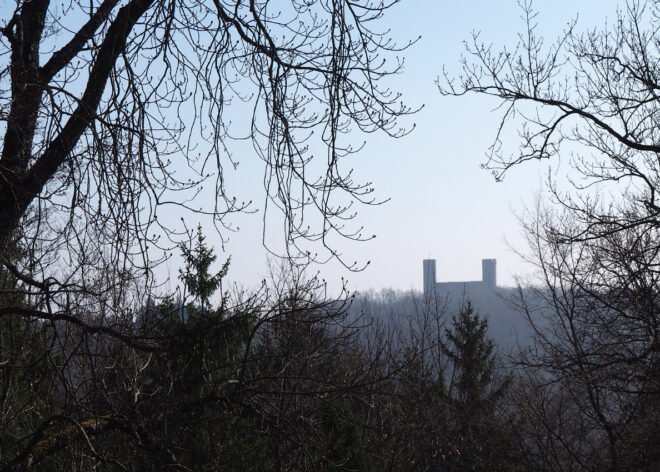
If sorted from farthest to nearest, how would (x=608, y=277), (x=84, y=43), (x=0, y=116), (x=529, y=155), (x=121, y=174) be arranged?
(x=608, y=277)
(x=529, y=155)
(x=84, y=43)
(x=0, y=116)
(x=121, y=174)

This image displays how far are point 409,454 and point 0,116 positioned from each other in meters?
12.7

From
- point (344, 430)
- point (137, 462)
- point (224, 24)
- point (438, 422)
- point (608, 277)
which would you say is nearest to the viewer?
Result: point (224, 24)

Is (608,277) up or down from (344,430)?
up

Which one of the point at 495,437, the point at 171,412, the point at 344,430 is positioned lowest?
the point at 495,437

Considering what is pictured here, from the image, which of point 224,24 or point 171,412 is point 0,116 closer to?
point 224,24

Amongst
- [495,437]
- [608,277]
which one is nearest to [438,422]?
[495,437]

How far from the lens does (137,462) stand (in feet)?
21.1

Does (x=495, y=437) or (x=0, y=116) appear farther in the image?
(x=495, y=437)

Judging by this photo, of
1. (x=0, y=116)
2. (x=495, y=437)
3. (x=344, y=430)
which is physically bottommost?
(x=495, y=437)

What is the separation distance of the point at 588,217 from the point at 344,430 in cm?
413

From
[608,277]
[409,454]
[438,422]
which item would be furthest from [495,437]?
[608,277]

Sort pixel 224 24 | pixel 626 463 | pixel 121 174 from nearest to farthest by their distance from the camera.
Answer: pixel 121 174 < pixel 224 24 < pixel 626 463

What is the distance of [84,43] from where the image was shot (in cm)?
434

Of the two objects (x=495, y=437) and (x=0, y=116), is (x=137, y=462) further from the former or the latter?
(x=495, y=437)
